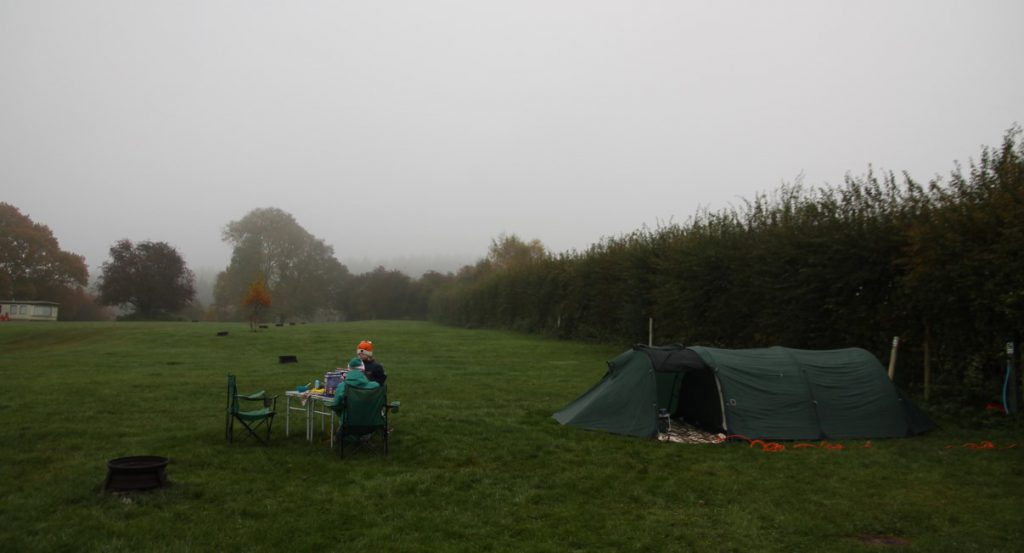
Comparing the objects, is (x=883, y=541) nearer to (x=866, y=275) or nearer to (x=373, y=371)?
(x=373, y=371)

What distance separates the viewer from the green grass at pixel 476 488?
5.82 metres

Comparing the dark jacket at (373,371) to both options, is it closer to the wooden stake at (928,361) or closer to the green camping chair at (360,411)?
the green camping chair at (360,411)

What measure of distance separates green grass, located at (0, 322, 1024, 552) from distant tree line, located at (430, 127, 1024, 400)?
7.05ft

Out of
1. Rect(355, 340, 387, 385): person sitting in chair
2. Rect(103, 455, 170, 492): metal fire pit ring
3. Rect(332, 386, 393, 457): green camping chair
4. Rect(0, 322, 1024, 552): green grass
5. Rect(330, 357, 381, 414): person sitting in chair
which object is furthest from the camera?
Rect(355, 340, 387, 385): person sitting in chair

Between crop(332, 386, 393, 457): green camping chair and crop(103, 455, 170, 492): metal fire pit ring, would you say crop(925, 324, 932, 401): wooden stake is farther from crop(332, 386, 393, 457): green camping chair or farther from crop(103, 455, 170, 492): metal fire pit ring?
crop(103, 455, 170, 492): metal fire pit ring

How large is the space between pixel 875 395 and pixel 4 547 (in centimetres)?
1124

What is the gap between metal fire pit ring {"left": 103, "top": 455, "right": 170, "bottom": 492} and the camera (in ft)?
21.7

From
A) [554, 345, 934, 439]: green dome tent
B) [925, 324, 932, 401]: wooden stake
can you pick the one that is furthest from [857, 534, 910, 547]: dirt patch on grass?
[925, 324, 932, 401]: wooden stake

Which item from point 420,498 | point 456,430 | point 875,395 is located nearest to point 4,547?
point 420,498

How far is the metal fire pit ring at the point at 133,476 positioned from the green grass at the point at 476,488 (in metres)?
0.15

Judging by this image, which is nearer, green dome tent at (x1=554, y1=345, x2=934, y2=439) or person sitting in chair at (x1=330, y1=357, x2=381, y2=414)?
person sitting in chair at (x1=330, y1=357, x2=381, y2=414)

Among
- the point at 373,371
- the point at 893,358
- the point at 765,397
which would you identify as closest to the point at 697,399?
the point at 765,397

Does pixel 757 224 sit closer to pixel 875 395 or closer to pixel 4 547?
pixel 875 395

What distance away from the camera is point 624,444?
9562 mm
